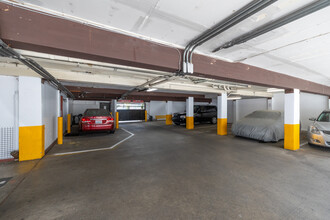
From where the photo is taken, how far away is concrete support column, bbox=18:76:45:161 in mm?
3510

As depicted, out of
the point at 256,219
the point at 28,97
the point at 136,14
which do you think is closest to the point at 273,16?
the point at 136,14

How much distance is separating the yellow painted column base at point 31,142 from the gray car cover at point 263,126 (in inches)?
285

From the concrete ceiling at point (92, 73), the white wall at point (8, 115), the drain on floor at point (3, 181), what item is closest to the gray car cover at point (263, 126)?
the concrete ceiling at point (92, 73)

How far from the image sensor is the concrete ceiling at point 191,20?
142 cm

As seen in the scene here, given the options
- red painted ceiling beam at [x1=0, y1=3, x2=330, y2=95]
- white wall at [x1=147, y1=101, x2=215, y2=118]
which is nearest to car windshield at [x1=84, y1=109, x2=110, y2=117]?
red painted ceiling beam at [x1=0, y1=3, x2=330, y2=95]

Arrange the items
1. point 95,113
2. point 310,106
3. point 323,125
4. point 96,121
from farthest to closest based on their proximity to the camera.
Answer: point 310,106
point 95,113
point 96,121
point 323,125

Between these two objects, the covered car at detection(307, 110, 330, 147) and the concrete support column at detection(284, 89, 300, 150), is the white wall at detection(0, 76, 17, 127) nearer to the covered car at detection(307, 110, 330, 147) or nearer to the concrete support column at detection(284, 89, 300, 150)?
the concrete support column at detection(284, 89, 300, 150)

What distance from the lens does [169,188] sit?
231 centimetres

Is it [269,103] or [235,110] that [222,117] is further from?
[235,110]

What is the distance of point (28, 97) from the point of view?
3.59 m

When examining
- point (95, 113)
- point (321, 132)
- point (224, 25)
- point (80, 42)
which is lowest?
point (321, 132)

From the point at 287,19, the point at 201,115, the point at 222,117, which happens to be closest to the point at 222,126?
the point at 222,117

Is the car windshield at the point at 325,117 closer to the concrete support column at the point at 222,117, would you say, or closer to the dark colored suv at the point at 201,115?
the concrete support column at the point at 222,117

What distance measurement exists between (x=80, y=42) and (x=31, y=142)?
354 centimetres
